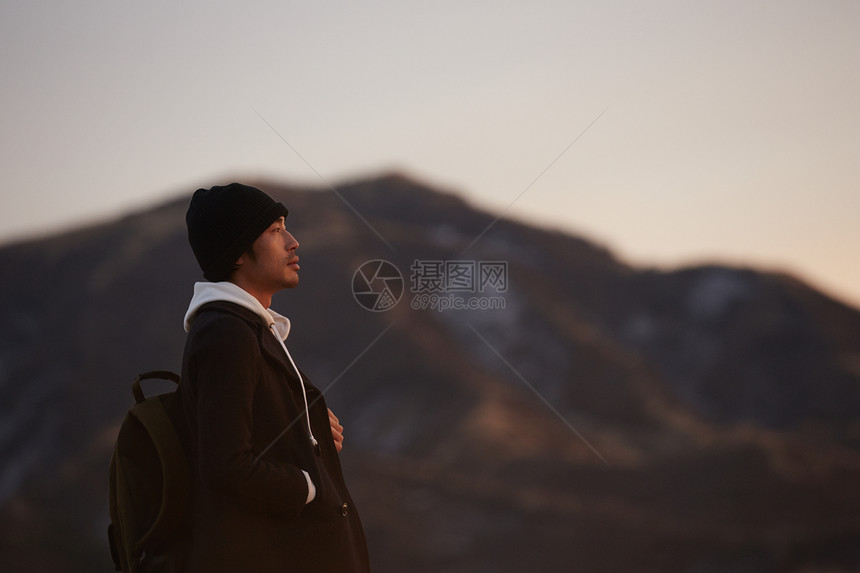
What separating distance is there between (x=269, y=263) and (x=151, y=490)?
1.84 ft

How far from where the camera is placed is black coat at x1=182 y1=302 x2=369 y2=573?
1636 millimetres

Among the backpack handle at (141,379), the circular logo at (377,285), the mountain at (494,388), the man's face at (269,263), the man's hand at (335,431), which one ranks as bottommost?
the mountain at (494,388)

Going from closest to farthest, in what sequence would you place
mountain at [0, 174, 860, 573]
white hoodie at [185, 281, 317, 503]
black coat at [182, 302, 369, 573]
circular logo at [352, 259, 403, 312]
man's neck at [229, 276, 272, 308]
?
black coat at [182, 302, 369, 573], white hoodie at [185, 281, 317, 503], man's neck at [229, 276, 272, 308], mountain at [0, 174, 860, 573], circular logo at [352, 259, 403, 312]

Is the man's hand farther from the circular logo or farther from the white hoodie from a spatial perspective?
the circular logo

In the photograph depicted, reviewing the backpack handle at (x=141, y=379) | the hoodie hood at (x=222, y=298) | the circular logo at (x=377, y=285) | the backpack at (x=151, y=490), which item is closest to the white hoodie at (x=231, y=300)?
the hoodie hood at (x=222, y=298)

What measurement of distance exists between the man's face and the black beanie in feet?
0.09

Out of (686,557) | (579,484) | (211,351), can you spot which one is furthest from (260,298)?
(579,484)

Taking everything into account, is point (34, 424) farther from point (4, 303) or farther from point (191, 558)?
point (191, 558)

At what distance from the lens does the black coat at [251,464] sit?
1.64 meters

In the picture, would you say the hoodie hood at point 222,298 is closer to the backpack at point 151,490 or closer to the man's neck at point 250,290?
the man's neck at point 250,290

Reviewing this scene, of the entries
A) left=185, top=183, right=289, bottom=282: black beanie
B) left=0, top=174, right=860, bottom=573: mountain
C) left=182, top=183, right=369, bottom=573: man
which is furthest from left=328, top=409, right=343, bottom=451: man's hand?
left=0, top=174, right=860, bottom=573: mountain

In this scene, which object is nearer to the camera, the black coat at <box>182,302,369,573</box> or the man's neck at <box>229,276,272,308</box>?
the black coat at <box>182,302,369,573</box>

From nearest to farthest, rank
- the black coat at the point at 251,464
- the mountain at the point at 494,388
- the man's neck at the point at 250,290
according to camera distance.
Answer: the black coat at the point at 251,464
the man's neck at the point at 250,290
the mountain at the point at 494,388

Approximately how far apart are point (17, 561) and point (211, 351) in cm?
1510
